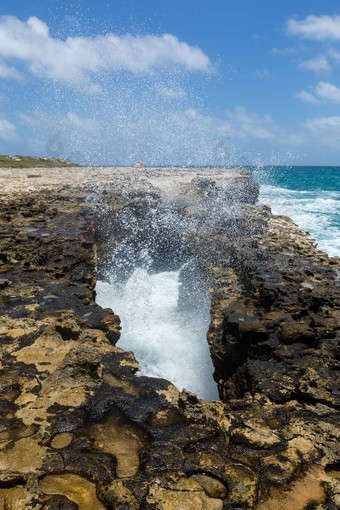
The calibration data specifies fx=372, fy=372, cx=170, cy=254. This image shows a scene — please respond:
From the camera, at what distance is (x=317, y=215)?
798 inches

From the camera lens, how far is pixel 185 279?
9.76m

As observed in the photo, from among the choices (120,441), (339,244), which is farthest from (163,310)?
(339,244)

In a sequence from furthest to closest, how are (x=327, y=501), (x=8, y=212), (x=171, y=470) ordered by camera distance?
(x=8, y=212), (x=171, y=470), (x=327, y=501)

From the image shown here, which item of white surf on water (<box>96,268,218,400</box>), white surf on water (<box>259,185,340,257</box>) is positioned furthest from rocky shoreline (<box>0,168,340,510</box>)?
white surf on water (<box>259,185,340,257</box>)

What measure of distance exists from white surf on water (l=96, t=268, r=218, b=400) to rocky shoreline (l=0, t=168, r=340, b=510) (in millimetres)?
1357

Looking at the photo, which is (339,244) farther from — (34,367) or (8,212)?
(34,367)

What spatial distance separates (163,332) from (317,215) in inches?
620

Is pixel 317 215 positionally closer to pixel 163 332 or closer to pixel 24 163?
pixel 163 332

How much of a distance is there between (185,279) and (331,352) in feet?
20.4

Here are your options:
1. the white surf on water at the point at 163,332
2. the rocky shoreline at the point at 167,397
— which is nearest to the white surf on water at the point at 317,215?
the white surf on water at the point at 163,332

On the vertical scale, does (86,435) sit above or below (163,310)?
above

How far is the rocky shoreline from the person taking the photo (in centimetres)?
211

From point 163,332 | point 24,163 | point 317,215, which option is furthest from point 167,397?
point 24,163

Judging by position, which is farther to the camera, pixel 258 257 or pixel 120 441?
pixel 258 257
